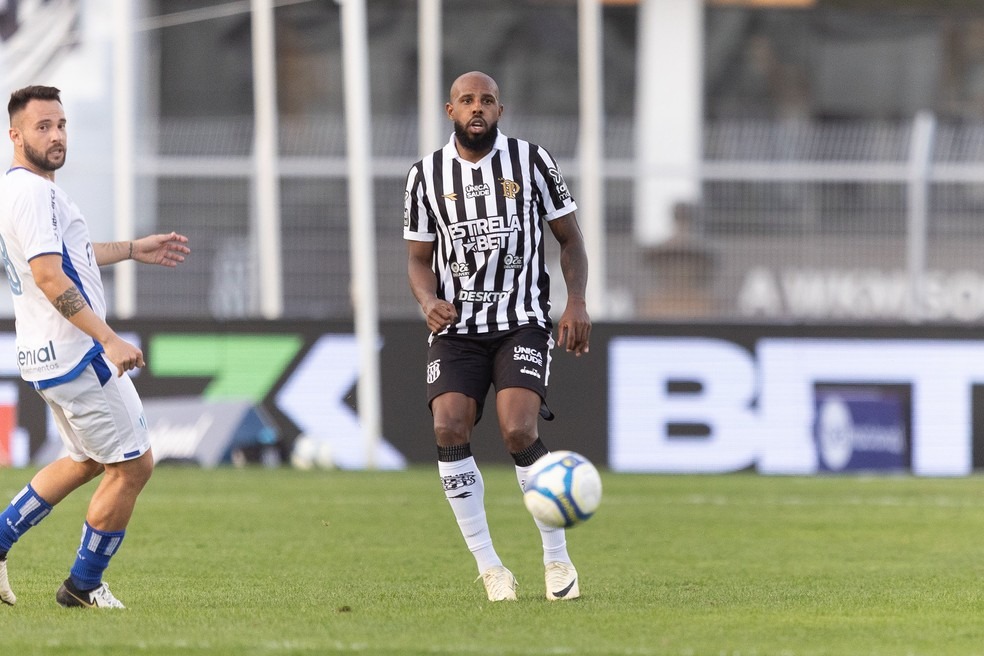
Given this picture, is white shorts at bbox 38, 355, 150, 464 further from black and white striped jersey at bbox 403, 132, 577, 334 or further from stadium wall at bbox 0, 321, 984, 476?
stadium wall at bbox 0, 321, 984, 476

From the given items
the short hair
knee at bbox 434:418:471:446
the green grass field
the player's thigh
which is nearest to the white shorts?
the player's thigh

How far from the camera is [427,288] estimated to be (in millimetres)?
7180

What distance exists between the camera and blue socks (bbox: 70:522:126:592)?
22.0 feet

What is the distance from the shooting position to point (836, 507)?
12.4 metres

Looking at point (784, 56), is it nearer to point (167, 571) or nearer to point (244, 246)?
point (244, 246)

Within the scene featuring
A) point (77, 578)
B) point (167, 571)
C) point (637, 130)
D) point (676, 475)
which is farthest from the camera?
point (637, 130)

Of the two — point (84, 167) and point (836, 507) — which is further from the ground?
point (84, 167)

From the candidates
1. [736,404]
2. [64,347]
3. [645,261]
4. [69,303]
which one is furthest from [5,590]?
[645,261]

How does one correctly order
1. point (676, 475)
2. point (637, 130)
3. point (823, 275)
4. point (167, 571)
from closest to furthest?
point (167, 571), point (676, 475), point (823, 275), point (637, 130)

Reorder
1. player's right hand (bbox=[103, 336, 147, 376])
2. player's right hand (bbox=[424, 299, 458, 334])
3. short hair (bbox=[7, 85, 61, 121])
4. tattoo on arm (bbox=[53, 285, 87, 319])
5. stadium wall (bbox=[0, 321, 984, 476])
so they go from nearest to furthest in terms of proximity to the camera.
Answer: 1. player's right hand (bbox=[103, 336, 147, 376])
2. tattoo on arm (bbox=[53, 285, 87, 319])
3. short hair (bbox=[7, 85, 61, 121])
4. player's right hand (bbox=[424, 299, 458, 334])
5. stadium wall (bbox=[0, 321, 984, 476])

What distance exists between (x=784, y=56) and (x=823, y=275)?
43.5 ft

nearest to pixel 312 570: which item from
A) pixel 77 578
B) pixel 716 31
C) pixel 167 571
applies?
pixel 167 571

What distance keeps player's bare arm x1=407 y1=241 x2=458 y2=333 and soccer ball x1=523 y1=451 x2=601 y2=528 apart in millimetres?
803

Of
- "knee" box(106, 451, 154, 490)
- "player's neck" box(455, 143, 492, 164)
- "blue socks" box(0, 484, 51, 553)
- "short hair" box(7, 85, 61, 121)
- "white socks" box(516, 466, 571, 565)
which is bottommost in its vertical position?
"white socks" box(516, 466, 571, 565)
